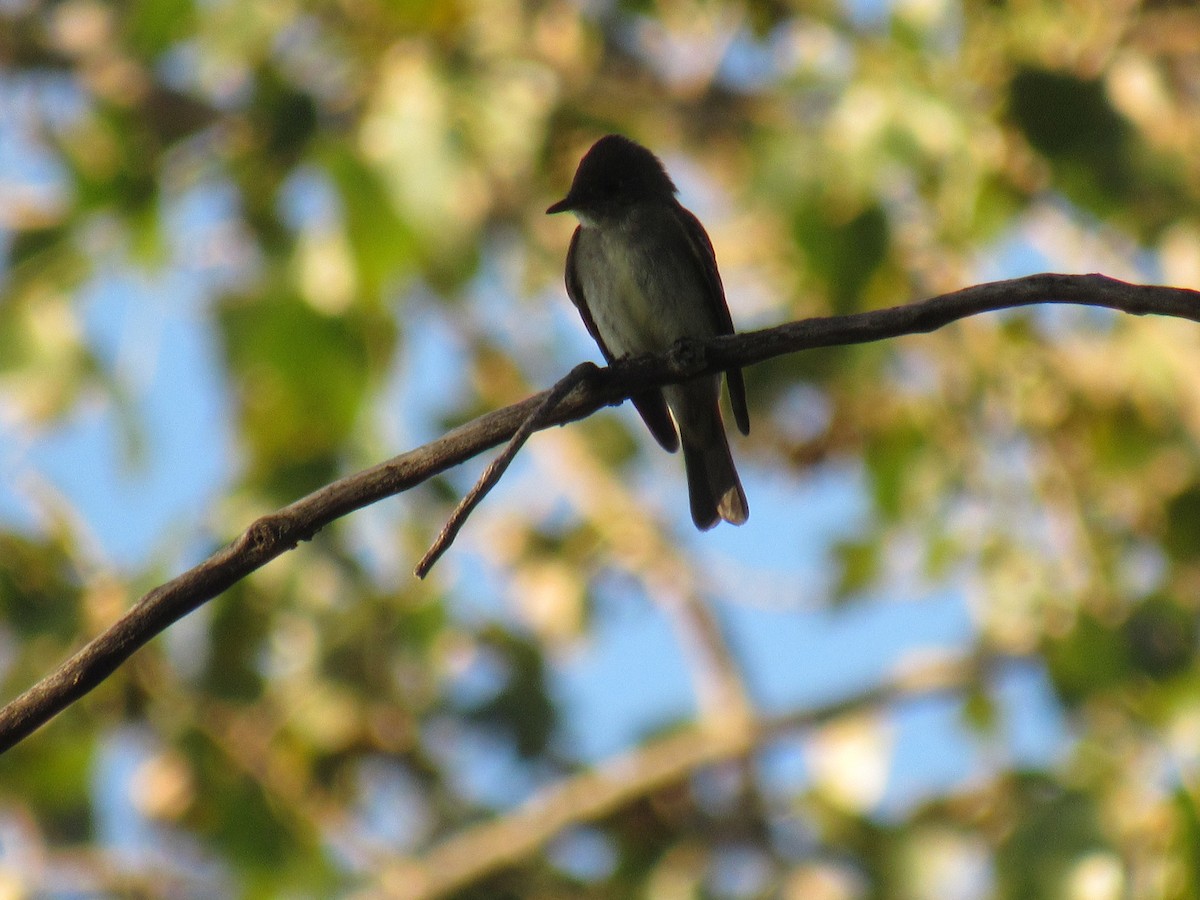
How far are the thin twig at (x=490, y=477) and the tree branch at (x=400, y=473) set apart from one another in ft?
0.06

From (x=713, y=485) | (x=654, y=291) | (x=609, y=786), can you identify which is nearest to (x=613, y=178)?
(x=654, y=291)

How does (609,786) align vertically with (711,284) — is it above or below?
below

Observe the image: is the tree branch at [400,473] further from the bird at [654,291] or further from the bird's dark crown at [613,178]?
the bird's dark crown at [613,178]

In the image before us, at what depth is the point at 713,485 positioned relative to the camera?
4.40 m

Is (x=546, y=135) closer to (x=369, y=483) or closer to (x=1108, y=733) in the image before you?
(x=1108, y=733)

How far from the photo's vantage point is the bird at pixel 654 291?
434 centimetres

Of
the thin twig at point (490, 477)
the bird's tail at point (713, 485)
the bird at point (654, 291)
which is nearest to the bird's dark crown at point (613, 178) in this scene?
the bird at point (654, 291)

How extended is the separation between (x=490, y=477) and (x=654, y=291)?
2.31m

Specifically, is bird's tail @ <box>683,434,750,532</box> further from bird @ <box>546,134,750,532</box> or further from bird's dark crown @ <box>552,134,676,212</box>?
bird's dark crown @ <box>552,134,676,212</box>

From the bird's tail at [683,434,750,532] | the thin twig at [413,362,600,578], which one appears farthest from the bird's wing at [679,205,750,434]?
the thin twig at [413,362,600,578]

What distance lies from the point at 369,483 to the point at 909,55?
2.80 meters

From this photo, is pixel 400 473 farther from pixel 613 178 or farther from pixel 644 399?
pixel 613 178

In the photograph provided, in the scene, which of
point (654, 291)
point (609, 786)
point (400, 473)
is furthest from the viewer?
point (609, 786)

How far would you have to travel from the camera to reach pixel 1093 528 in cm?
580
